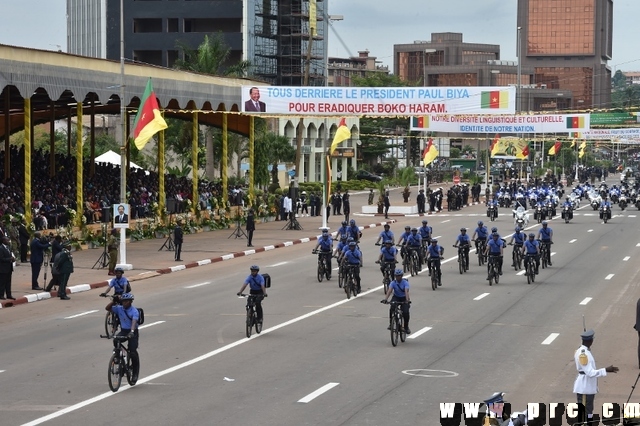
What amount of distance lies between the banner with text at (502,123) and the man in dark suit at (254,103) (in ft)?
50.5

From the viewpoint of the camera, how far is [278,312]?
27.0 meters

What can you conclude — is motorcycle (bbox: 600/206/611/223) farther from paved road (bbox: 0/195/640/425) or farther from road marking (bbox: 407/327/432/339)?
road marking (bbox: 407/327/432/339)

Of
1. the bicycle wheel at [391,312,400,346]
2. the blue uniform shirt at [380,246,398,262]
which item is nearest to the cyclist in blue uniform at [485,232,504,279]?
the blue uniform shirt at [380,246,398,262]

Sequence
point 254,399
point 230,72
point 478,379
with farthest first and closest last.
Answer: point 230,72 → point 478,379 → point 254,399

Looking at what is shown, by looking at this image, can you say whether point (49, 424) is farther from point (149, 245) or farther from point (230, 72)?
point (230, 72)

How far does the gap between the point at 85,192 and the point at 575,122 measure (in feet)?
110

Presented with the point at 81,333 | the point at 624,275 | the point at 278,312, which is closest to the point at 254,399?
the point at 81,333

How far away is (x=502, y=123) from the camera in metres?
67.6

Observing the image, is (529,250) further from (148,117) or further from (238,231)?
(238,231)

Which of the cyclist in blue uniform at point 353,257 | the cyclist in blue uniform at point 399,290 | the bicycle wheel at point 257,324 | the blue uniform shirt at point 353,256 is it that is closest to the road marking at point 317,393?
the cyclist in blue uniform at point 399,290

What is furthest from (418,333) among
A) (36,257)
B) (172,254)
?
(172,254)

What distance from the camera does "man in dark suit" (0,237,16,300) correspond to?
92.7ft

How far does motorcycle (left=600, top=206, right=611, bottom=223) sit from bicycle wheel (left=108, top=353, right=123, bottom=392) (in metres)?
46.6

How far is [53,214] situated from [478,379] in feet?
84.3
